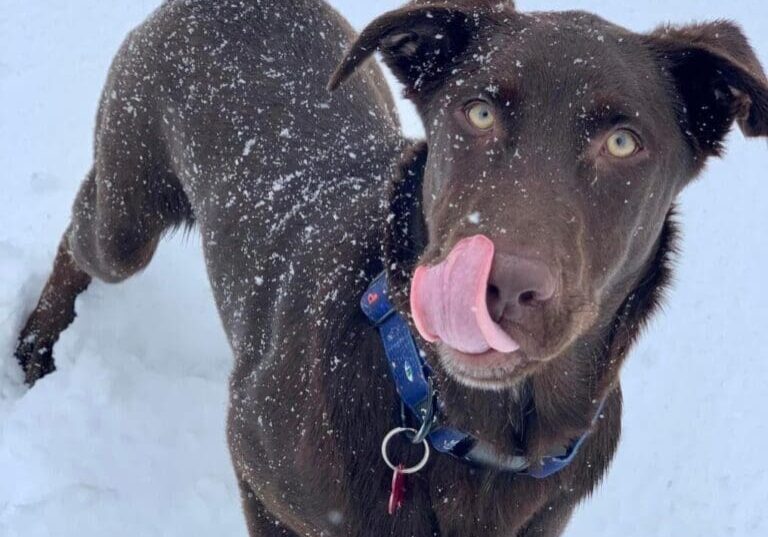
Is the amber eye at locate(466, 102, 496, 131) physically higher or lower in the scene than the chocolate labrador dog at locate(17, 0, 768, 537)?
higher

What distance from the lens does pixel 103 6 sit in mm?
6512

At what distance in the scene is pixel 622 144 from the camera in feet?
7.05

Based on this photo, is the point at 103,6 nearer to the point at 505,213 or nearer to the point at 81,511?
the point at 81,511

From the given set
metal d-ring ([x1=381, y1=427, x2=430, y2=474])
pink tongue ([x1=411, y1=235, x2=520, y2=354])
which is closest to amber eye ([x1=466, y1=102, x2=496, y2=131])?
pink tongue ([x1=411, y1=235, x2=520, y2=354])

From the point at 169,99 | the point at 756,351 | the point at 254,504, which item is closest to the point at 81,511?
the point at 254,504

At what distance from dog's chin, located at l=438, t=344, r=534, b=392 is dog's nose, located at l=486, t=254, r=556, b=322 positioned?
4.9 inches

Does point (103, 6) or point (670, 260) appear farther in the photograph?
point (103, 6)

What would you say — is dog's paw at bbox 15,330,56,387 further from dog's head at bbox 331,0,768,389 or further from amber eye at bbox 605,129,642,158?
amber eye at bbox 605,129,642,158

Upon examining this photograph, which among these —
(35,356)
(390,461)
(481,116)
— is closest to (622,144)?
(481,116)

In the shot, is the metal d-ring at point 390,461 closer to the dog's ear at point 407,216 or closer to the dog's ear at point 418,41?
the dog's ear at point 407,216

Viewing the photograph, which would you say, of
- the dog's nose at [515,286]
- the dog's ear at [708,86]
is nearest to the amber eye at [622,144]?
the dog's ear at [708,86]

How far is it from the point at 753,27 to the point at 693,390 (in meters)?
3.94

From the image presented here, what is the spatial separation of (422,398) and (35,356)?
7.83 feet

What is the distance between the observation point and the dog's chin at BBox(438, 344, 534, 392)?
1936 millimetres
